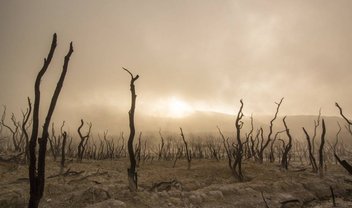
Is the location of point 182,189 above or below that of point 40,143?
below

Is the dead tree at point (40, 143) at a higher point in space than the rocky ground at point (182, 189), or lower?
higher

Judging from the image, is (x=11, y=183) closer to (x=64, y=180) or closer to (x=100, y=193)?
(x=64, y=180)

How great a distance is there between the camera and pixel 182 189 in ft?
42.7

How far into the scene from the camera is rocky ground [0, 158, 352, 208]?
35.1ft

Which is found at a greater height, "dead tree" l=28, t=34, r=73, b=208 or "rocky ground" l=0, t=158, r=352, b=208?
"dead tree" l=28, t=34, r=73, b=208

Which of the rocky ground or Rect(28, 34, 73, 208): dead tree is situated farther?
the rocky ground

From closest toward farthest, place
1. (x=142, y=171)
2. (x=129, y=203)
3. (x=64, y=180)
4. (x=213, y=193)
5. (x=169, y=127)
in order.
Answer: (x=129, y=203) < (x=213, y=193) < (x=64, y=180) < (x=142, y=171) < (x=169, y=127)

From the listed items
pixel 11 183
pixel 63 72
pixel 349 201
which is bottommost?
pixel 349 201

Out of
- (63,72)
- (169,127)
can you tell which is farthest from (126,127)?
(63,72)

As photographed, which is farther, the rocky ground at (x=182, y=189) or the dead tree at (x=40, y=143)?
the rocky ground at (x=182, y=189)

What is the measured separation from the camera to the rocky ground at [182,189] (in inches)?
421

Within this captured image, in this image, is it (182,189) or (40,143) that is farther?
(182,189)

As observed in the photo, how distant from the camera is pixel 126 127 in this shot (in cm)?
13788

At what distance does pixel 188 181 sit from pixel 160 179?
148 cm
